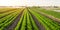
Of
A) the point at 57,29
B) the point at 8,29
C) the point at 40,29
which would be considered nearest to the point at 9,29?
the point at 8,29

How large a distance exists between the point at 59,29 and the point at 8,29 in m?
7.03

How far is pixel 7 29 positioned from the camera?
2259cm

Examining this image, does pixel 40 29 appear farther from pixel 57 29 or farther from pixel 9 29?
pixel 9 29

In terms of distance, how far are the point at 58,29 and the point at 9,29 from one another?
6735 mm

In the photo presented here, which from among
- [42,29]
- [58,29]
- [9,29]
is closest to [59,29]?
[58,29]

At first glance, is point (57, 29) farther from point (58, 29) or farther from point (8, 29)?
point (8, 29)

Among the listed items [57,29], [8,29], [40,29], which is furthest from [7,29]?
[57,29]

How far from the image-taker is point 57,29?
71.0ft

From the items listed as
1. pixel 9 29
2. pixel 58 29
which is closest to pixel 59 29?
pixel 58 29

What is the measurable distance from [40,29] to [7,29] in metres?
4.62

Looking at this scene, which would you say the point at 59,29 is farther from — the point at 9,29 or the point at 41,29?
the point at 9,29

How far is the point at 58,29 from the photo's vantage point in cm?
2156

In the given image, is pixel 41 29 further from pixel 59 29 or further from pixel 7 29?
pixel 7 29

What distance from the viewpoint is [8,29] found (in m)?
22.6
